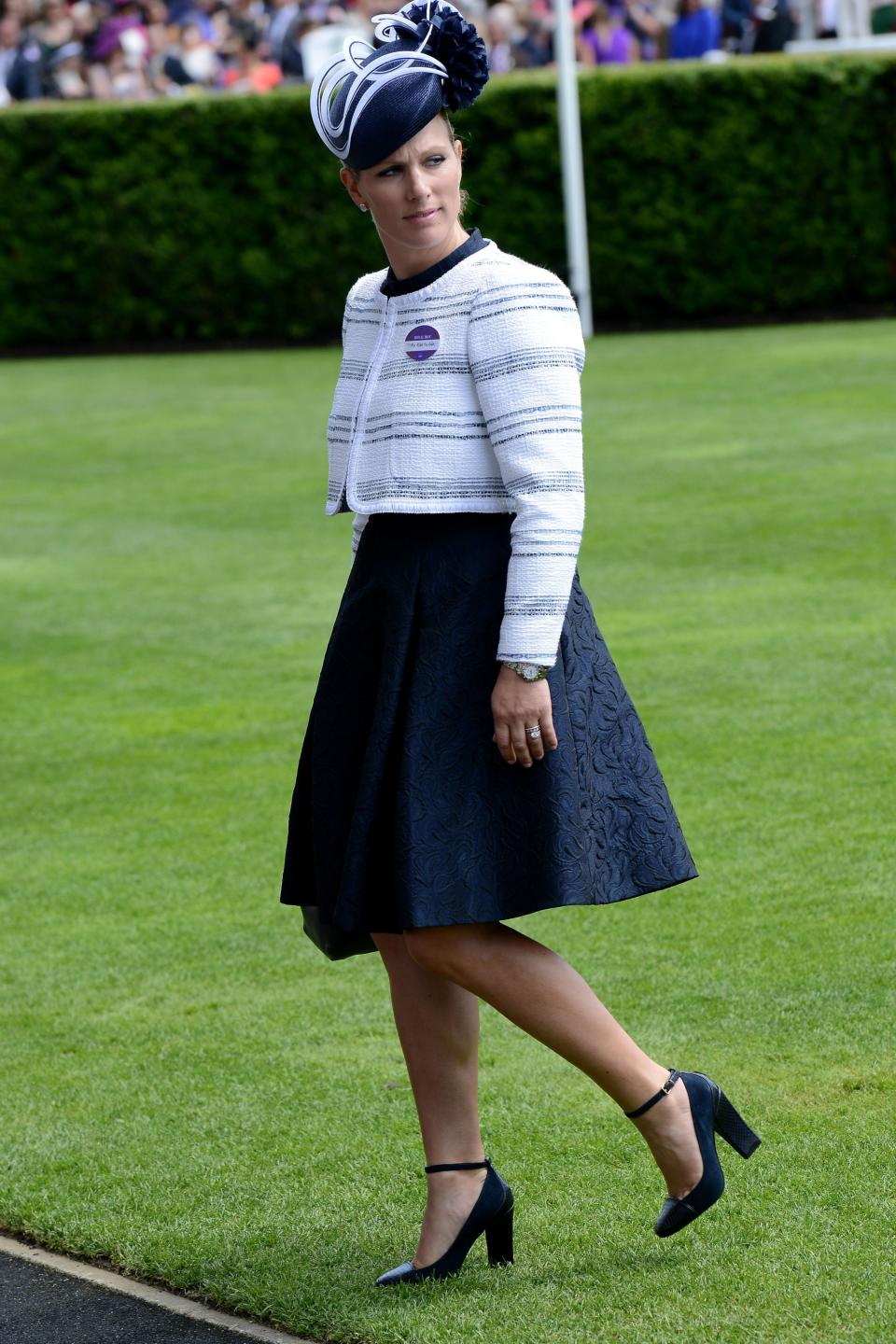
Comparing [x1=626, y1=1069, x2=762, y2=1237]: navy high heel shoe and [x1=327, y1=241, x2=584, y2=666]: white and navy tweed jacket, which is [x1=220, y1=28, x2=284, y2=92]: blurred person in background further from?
[x1=626, y1=1069, x2=762, y2=1237]: navy high heel shoe

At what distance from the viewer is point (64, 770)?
6934 millimetres

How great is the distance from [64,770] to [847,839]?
2767 mm

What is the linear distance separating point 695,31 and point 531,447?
20.2m

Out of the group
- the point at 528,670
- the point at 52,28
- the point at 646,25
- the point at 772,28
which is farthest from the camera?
the point at 52,28

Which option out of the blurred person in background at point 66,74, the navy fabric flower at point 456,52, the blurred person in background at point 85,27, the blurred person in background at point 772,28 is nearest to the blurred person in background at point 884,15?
the blurred person in background at point 772,28

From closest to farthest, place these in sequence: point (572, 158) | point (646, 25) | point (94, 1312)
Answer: point (94, 1312), point (572, 158), point (646, 25)

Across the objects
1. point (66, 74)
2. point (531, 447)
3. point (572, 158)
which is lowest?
point (572, 158)

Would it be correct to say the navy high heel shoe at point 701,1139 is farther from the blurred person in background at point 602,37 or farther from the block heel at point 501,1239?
the blurred person in background at point 602,37

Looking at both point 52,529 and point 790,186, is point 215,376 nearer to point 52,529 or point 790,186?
point 790,186

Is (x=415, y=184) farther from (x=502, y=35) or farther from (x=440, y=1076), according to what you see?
(x=502, y=35)

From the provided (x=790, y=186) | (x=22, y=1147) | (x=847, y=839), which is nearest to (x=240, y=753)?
(x=847, y=839)

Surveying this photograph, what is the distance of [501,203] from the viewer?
2192 cm

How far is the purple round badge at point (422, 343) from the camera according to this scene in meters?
3.08

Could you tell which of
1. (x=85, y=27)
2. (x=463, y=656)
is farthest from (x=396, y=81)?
(x=85, y=27)
